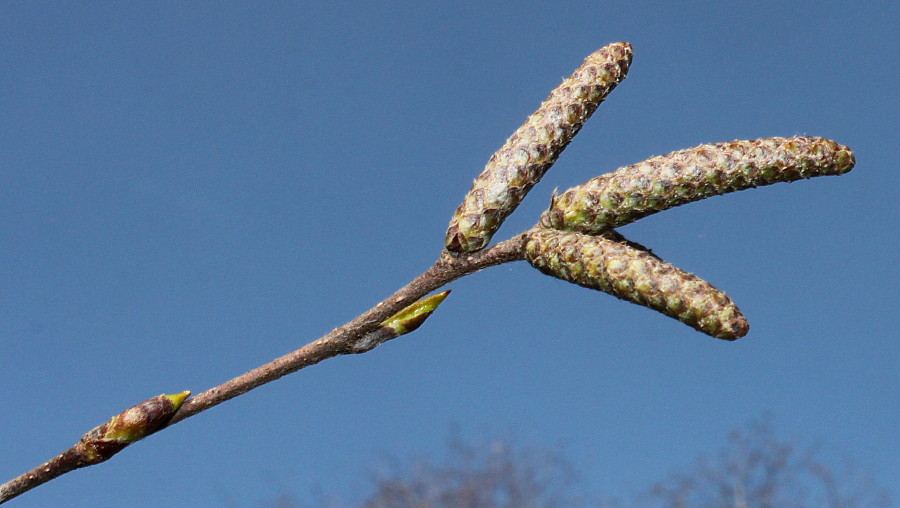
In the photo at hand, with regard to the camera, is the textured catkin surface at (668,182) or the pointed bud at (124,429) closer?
the pointed bud at (124,429)

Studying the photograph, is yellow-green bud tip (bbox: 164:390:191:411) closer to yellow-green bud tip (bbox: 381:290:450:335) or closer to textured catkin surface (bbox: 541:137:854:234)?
yellow-green bud tip (bbox: 381:290:450:335)

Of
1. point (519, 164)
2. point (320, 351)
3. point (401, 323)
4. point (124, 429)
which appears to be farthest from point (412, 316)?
point (124, 429)

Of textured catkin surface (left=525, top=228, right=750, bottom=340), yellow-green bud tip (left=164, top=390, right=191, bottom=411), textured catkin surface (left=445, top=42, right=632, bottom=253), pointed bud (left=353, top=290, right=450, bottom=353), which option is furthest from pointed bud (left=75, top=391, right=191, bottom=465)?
Result: textured catkin surface (left=525, top=228, right=750, bottom=340)

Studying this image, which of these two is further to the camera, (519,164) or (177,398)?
(519,164)

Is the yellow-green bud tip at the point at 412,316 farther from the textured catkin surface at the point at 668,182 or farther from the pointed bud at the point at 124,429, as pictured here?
the pointed bud at the point at 124,429

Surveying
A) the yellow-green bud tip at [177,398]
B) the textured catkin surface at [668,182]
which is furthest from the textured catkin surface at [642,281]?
the yellow-green bud tip at [177,398]

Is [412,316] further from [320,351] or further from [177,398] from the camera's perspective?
[177,398]
